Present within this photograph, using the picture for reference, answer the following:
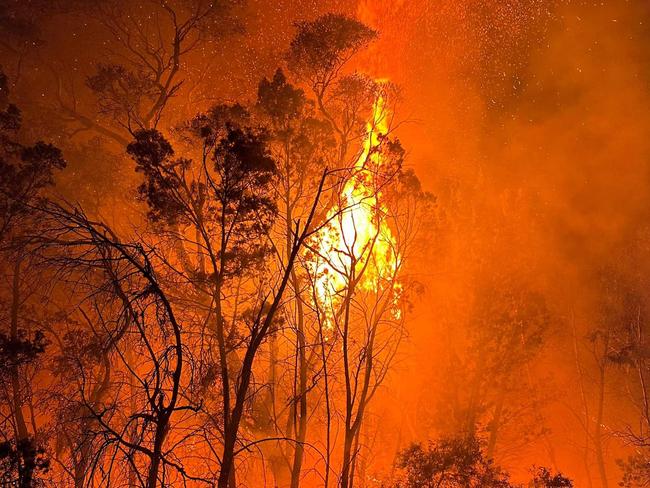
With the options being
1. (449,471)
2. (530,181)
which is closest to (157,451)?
(449,471)

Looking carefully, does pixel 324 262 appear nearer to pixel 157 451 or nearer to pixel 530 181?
pixel 157 451

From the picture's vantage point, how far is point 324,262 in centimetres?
1717

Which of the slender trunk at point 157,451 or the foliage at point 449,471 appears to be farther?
the foliage at point 449,471

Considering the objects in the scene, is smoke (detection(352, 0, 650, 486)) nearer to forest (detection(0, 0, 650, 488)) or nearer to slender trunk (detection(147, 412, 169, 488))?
forest (detection(0, 0, 650, 488))

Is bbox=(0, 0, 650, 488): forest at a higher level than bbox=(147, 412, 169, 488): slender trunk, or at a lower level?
higher

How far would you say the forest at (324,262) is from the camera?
983 cm

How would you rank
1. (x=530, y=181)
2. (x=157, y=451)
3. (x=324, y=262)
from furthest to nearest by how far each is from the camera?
(x=530, y=181) → (x=324, y=262) → (x=157, y=451)

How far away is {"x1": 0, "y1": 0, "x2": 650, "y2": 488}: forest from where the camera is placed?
9.83m

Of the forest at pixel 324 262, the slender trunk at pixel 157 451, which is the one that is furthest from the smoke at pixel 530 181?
the slender trunk at pixel 157 451

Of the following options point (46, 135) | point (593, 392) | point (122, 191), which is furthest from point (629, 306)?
point (46, 135)

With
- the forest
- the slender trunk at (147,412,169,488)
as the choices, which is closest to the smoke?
the forest

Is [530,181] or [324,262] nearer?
[324,262]

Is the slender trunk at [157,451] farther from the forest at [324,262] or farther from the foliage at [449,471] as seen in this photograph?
the foliage at [449,471]

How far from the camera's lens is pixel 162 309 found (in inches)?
297
